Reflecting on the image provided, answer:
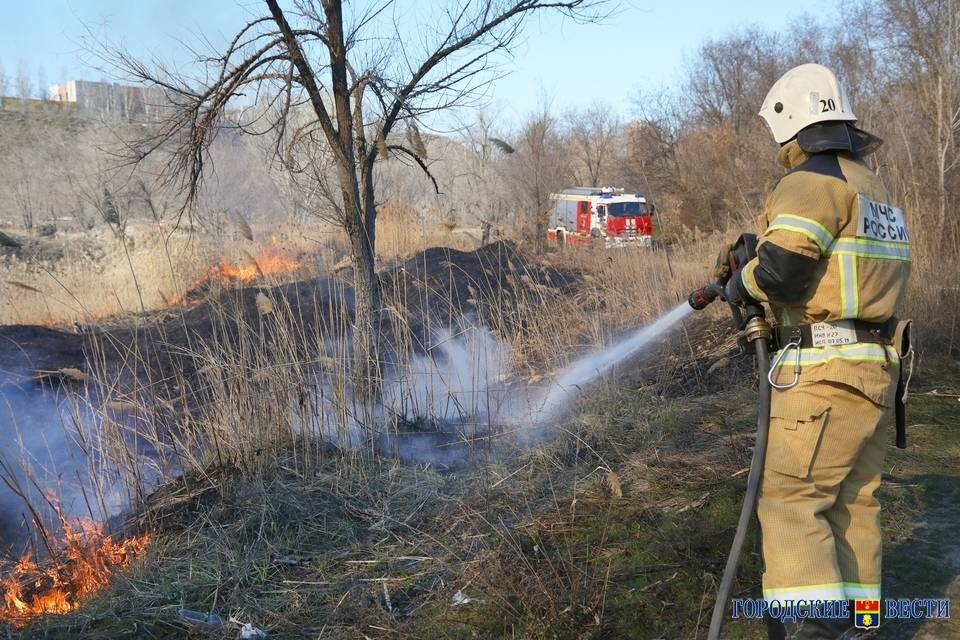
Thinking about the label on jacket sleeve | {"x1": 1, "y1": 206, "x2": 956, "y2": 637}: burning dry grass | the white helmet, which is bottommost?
{"x1": 1, "y1": 206, "x2": 956, "y2": 637}: burning dry grass

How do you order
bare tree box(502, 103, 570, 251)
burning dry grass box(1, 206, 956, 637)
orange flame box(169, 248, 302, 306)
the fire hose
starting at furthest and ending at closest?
bare tree box(502, 103, 570, 251), orange flame box(169, 248, 302, 306), burning dry grass box(1, 206, 956, 637), the fire hose

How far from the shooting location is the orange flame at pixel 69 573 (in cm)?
353

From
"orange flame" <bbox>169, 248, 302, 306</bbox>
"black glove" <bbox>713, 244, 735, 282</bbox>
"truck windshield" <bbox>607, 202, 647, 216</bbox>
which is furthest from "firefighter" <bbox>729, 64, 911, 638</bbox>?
"truck windshield" <bbox>607, 202, 647, 216</bbox>

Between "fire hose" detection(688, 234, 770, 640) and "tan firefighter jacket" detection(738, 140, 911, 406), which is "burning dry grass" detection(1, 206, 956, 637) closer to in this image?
"fire hose" detection(688, 234, 770, 640)

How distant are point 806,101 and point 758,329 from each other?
0.81 meters

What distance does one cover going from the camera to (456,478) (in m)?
4.44

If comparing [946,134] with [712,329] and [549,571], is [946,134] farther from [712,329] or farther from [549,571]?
[549,571]

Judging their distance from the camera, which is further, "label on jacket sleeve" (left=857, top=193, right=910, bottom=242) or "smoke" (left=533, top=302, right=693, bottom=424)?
"smoke" (left=533, top=302, right=693, bottom=424)

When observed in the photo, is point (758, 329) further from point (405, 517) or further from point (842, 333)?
point (405, 517)

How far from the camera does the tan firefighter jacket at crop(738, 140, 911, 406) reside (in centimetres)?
240

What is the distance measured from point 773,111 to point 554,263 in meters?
9.88

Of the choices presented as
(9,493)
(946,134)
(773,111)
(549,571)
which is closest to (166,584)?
(549,571)

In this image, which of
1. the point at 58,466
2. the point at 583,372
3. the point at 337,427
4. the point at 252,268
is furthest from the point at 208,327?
the point at 337,427

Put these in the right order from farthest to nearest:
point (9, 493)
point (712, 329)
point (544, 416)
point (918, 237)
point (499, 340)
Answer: point (712, 329), point (918, 237), point (499, 340), point (544, 416), point (9, 493)
